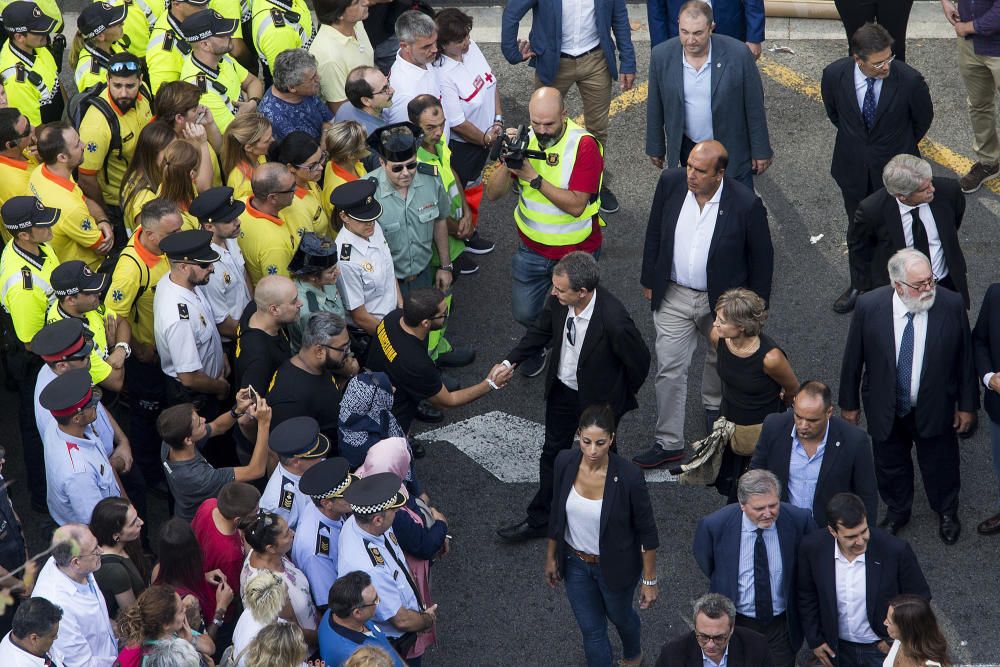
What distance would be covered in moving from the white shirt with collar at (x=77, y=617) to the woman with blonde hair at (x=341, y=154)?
3.49 m

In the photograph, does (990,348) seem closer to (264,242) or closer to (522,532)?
(522,532)

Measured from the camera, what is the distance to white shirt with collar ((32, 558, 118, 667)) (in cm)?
582

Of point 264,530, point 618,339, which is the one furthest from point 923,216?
point 264,530

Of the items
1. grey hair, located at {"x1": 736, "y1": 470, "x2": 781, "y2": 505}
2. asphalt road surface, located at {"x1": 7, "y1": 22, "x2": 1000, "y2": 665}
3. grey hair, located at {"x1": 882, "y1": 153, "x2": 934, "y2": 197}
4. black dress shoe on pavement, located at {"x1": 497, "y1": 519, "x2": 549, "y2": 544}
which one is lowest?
asphalt road surface, located at {"x1": 7, "y1": 22, "x2": 1000, "y2": 665}

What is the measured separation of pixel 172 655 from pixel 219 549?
965 mm

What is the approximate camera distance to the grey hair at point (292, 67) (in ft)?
30.1

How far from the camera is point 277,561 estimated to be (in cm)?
620

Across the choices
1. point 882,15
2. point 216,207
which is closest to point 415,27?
point 216,207

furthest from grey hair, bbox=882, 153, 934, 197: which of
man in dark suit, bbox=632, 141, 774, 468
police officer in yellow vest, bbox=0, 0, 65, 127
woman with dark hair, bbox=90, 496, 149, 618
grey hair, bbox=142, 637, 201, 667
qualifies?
police officer in yellow vest, bbox=0, 0, 65, 127

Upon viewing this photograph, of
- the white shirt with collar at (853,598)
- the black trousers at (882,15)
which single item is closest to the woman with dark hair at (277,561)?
the white shirt with collar at (853,598)

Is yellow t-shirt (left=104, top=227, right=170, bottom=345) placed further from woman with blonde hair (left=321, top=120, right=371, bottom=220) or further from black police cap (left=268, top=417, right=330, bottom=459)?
black police cap (left=268, top=417, right=330, bottom=459)

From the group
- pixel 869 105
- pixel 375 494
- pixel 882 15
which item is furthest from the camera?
pixel 882 15

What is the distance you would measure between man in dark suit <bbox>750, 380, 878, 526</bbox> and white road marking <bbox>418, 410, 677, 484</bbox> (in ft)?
5.29

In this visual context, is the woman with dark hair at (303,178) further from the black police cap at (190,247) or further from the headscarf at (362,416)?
the headscarf at (362,416)
